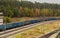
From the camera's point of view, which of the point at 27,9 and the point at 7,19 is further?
the point at 27,9

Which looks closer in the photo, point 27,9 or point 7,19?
point 7,19

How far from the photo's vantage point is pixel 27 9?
2203cm

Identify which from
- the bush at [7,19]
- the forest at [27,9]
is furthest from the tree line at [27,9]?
the bush at [7,19]

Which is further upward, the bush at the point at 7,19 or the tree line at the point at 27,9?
the tree line at the point at 27,9

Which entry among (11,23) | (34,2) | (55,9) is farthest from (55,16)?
(11,23)

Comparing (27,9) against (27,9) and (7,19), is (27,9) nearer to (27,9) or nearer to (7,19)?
(27,9)

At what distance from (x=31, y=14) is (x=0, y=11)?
5384 millimetres

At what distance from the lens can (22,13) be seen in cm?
2098

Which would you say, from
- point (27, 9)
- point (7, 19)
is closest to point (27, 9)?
point (27, 9)

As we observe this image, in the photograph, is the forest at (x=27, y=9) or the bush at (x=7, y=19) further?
the forest at (x=27, y=9)

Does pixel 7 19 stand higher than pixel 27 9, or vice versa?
pixel 27 9

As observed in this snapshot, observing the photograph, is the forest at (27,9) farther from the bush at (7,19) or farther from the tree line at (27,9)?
the bush at (7,19)

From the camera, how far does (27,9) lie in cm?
2203

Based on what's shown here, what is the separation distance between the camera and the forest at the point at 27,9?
19.2 metres
